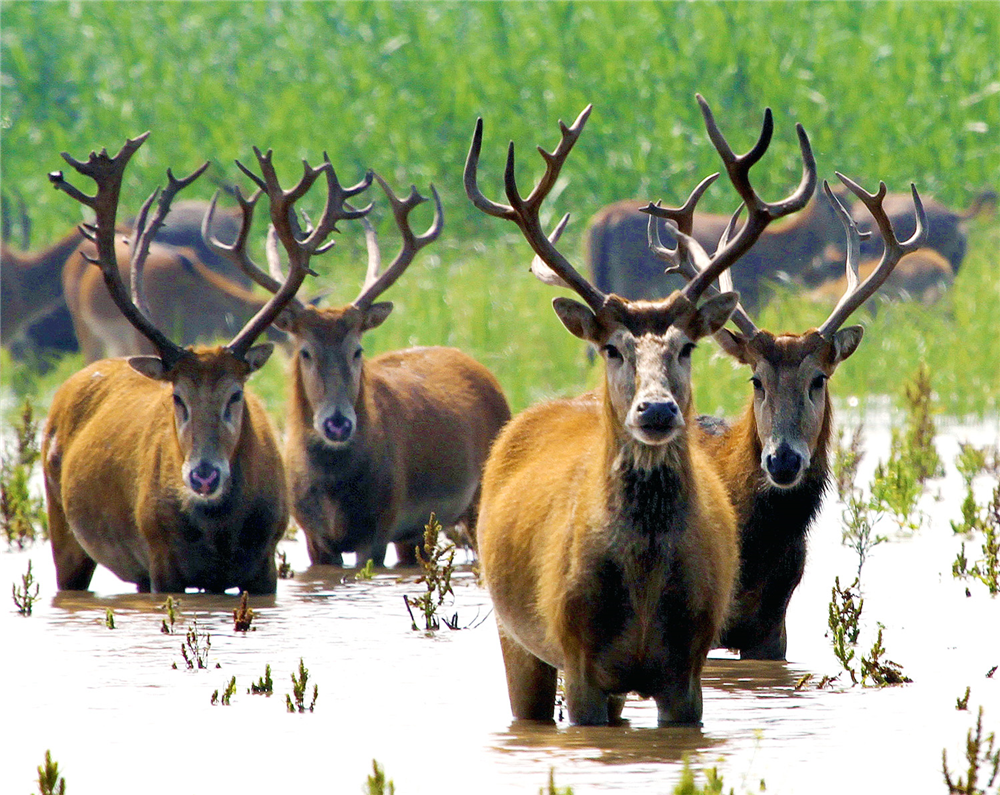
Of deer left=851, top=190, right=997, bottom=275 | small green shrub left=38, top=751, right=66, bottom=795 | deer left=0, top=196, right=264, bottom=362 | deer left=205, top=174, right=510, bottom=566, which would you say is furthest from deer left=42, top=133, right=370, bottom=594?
deer left=851, top=190, right=997, bottom=275

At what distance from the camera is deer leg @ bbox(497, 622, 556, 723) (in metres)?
6.68

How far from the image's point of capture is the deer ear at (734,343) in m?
8.20

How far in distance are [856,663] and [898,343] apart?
11.2 m

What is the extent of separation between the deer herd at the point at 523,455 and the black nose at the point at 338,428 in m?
0.01

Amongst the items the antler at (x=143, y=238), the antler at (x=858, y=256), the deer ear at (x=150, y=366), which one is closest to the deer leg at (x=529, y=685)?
the antler at (x=858, y=256)

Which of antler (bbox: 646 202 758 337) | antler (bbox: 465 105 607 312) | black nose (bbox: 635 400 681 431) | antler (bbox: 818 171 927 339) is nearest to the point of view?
black nose (bbox: 635 400 681 431)

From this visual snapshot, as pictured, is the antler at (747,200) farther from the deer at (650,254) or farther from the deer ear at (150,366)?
the deer at (650,254)

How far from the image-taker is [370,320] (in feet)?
39.6

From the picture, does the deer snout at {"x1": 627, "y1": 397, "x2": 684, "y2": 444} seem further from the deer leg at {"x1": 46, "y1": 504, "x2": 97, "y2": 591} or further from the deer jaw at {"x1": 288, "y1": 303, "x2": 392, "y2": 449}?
the deer jaw at {"x1": 288, "y1": 303, "x2": 392, "y2": 449}

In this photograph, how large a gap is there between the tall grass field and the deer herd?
37.1 ft

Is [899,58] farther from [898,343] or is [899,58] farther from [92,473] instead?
[92,473]

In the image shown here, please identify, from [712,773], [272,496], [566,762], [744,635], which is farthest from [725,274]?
[712,773]

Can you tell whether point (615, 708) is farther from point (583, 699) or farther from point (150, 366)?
point (150, 366)

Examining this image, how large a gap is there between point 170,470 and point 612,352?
397 centimetres
